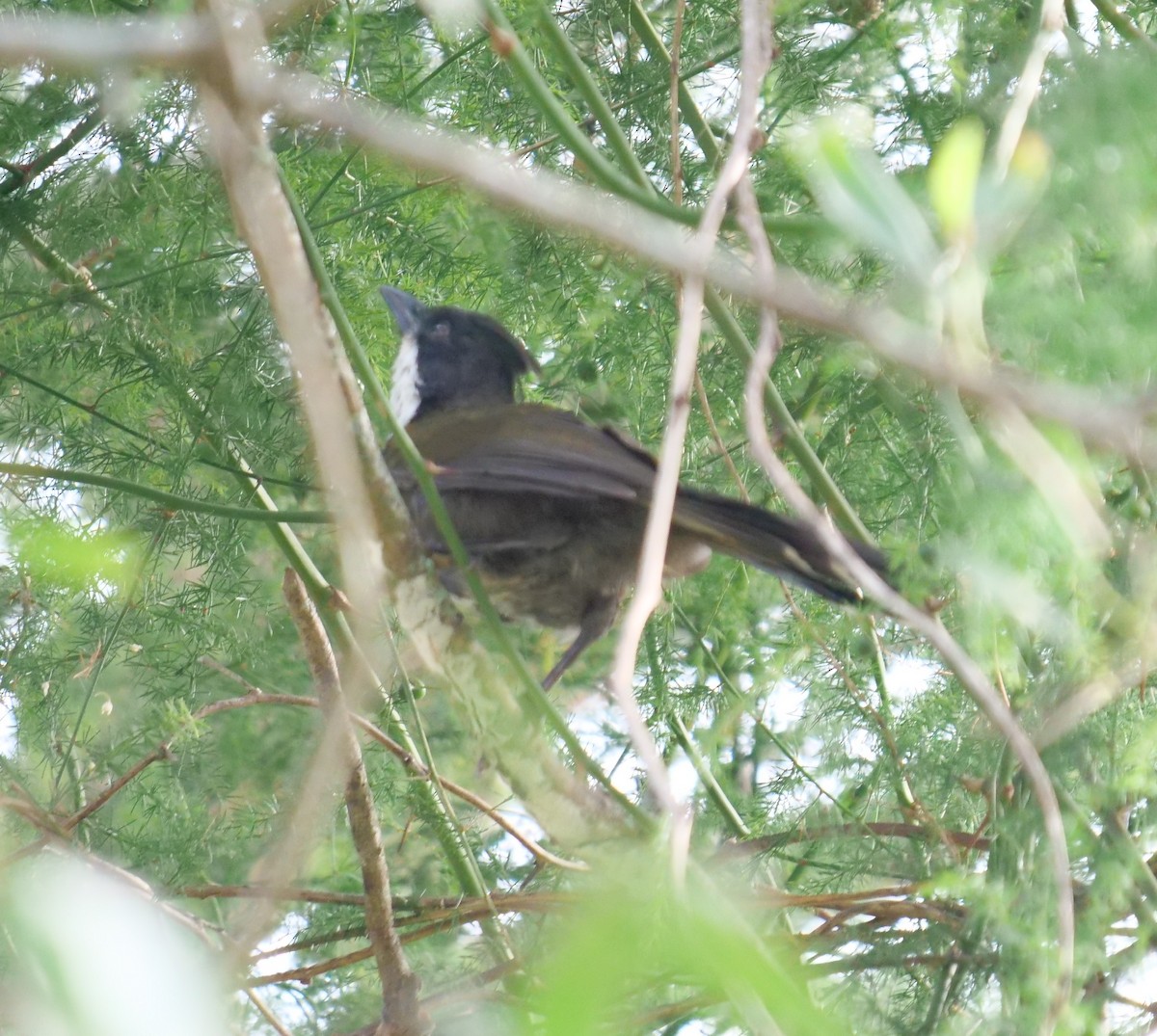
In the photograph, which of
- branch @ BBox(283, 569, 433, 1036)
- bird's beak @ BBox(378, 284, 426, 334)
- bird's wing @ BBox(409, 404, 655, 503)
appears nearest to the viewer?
branch @ BBox(283, 569, 433, 1036)

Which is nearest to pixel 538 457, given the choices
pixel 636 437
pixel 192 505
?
pixel 636 437

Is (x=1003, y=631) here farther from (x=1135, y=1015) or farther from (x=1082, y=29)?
(x=1082, y=29)

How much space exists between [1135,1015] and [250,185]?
7.31 feet

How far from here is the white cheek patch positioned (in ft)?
13.2

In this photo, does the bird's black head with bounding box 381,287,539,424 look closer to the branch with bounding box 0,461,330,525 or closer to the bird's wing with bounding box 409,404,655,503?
the bird's wing with bounding box 409,404,655,503

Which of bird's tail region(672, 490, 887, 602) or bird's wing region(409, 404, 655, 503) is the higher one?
bird's wing region(409, 404, 655, 503)

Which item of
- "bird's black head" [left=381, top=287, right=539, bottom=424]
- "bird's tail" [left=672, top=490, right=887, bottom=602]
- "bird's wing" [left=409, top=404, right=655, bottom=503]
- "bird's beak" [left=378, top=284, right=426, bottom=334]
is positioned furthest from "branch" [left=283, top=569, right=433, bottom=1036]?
"bird's black head" [left=381, top=287, right=539, bottom=424]

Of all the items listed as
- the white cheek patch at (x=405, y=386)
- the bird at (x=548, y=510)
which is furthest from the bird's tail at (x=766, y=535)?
the white cheek patch at (x=405, y=386)

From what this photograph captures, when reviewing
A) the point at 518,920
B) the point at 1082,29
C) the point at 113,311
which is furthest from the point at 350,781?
the point at 1082,29

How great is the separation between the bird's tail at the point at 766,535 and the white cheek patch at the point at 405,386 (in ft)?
4.74

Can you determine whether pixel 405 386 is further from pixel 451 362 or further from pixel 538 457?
pixel 538 457

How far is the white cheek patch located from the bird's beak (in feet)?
0.66

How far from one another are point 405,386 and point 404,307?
1.68 ft

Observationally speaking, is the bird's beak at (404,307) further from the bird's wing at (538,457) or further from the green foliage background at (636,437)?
the bird's wing at (538,457)
